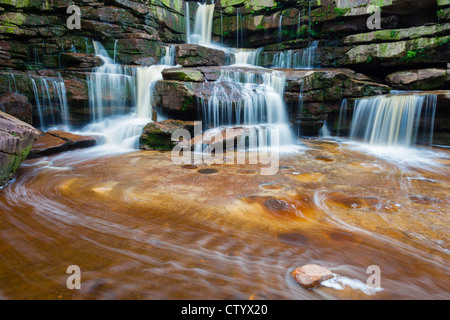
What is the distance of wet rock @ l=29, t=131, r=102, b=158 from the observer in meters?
6.90

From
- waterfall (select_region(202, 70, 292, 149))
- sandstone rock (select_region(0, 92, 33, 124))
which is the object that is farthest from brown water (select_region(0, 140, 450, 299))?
sandstone rock (select_region(0, 92, 33, 124))

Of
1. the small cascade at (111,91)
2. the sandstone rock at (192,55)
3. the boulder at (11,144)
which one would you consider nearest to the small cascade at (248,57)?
Answer: the sandstone rock at (192,55)

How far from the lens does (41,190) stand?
4215 mm

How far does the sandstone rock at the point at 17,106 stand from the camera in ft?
25.0

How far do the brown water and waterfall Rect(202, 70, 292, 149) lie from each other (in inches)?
140

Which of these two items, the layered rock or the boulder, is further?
the layered rock

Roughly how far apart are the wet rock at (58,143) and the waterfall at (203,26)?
10.7 meters

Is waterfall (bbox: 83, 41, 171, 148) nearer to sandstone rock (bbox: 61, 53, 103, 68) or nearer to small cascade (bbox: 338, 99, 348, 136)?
sandstone rock (bbox: 61, 53, 103, 68)

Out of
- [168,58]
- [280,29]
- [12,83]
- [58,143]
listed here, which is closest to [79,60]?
[12,83]

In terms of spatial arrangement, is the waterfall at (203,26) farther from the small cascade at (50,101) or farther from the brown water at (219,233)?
the brown water at (219,233)

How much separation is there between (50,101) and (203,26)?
11023mm

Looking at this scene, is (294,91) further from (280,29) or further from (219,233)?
(219,233)

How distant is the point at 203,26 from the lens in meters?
15.8
